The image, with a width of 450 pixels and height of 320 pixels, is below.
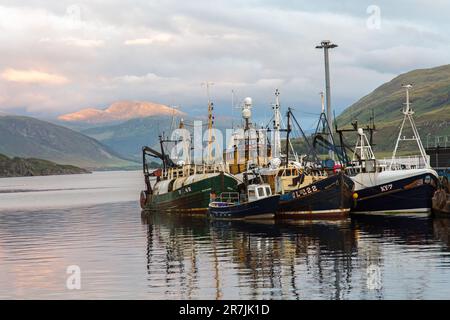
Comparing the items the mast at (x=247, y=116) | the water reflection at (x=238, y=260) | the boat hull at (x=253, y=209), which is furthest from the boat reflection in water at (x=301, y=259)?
the mast at (x=247, y=116)

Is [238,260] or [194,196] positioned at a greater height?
[194,196]

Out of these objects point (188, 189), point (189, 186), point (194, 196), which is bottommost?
point (194, 196)

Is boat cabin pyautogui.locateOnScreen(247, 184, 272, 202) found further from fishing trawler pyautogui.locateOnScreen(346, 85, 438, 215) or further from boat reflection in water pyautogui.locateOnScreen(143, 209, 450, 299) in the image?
fishing trawler pyautogui.locateOnScreen(346, 85, 438, 215)

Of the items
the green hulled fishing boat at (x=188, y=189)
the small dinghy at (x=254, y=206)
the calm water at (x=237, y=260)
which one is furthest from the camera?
the green hulled fishing boat at (x=188, y=189)

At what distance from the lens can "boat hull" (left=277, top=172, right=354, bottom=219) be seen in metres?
84.8

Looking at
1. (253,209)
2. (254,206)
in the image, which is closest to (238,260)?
(254,206)

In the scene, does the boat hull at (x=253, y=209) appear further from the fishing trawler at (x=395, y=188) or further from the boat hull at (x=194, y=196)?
the fishing trawler at (x=395, y=188)

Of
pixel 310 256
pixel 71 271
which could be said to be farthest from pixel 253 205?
pixel 71 271

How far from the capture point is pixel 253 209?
86562mm

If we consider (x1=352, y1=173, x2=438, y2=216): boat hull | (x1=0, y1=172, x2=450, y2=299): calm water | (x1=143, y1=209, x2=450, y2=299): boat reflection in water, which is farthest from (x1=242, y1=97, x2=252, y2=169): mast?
(x1=143, y1=209, x2=450, y2=299): boat reflection in water

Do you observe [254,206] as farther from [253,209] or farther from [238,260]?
[238,260]

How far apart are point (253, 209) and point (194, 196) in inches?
766

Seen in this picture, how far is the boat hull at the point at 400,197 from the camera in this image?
8619 cm

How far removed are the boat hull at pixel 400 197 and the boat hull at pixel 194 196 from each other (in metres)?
18.4
